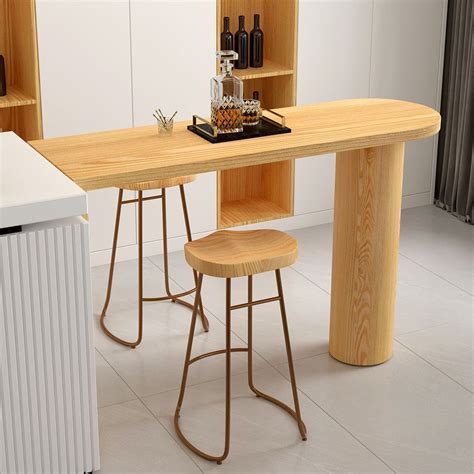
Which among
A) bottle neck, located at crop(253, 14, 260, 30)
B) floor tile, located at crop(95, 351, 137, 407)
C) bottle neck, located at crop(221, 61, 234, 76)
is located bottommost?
floor tile, located at crop(95, 351, 137, 407)

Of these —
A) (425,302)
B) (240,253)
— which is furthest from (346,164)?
(425,302)

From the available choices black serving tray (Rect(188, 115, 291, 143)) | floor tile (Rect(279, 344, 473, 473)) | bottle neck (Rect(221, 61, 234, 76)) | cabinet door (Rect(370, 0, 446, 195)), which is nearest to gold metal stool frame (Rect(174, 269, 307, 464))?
floor tile (Rect(279, 344, 473, 473))

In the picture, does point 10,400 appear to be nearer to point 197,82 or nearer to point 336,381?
point 336,381

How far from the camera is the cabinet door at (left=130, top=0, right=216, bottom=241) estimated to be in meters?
4.97

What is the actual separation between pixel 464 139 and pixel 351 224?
2.12 meters

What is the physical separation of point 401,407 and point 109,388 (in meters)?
1.22

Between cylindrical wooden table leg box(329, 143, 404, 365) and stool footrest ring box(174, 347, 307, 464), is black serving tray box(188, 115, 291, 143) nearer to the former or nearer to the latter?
cylindrical wooden table leg box(329, 143, 404, 365)

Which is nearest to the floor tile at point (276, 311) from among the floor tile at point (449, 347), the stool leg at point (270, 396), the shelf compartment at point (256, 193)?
the stool leg at point (270, 396)

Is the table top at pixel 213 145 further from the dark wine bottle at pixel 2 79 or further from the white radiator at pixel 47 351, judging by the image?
the dark wine bottle at pixel 2 79

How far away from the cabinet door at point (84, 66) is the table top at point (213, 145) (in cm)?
122

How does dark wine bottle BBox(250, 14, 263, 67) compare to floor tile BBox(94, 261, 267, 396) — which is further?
dark wine bottle BBox(250, 14, 263, 67)

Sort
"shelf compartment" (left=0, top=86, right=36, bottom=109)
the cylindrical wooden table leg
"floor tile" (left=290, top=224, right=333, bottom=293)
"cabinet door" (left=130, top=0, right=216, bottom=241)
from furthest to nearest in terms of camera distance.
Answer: "floor tile" (left=290, top=224, right=333, bottom=293)
"cabinet door" (left=130, top=0, right=216, bottom=241)
"shelf compartment" (left=0, top=86, right=36, bottom=109)
the cylindrical wooden table leg

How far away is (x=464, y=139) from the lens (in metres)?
5.84

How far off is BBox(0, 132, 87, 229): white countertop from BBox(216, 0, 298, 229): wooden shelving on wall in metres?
2.21
